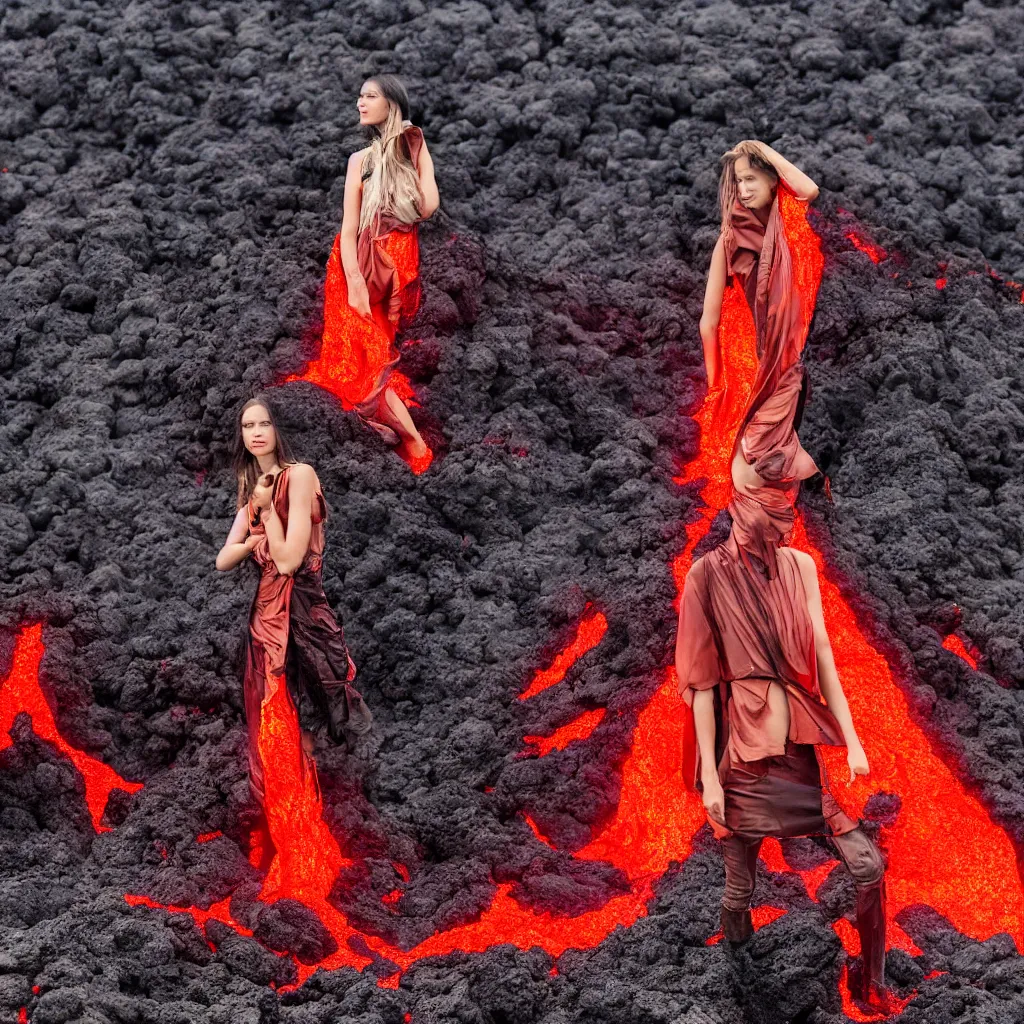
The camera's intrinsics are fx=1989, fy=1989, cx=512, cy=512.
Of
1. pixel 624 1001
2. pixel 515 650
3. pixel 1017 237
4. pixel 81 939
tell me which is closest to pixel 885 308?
pixel 1017 237

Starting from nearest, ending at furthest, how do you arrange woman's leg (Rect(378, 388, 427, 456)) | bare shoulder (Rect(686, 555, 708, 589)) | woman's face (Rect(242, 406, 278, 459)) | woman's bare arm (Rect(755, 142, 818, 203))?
bare shoulder (Rect(686, 555, 708, 589)), woman's bare arm (Rect(755, 142, 818, 203)), woman's face (Rect(242, 406, 278, 459)), woman's leg (Rect(378, 388, 427, 456))

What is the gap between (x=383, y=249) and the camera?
503 inches

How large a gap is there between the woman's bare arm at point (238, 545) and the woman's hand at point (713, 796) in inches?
110

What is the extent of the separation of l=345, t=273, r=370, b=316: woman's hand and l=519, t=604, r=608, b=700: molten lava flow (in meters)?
2.41

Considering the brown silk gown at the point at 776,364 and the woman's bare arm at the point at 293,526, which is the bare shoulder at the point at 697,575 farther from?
the woman's bare arm at the point at 293,526

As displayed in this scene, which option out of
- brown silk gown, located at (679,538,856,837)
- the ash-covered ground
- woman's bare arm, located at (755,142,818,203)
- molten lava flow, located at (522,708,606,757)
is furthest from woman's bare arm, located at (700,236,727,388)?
molten lava flow, located at (522,708,606,757)

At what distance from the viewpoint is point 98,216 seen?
14242 mm

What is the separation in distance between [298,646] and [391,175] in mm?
3291

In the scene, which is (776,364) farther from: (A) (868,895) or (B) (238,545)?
(B) (238,545)

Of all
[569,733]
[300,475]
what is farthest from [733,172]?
[569,733]

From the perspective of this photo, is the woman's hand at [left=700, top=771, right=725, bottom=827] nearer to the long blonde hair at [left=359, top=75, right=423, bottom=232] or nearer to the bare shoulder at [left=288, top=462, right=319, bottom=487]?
the bare shoulder at [left=288, top=462, right=319, bottom=487]

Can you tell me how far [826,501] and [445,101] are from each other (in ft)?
14.6

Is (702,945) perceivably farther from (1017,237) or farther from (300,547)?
(1017,237)

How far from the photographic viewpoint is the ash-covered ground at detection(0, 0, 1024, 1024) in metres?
10.8
